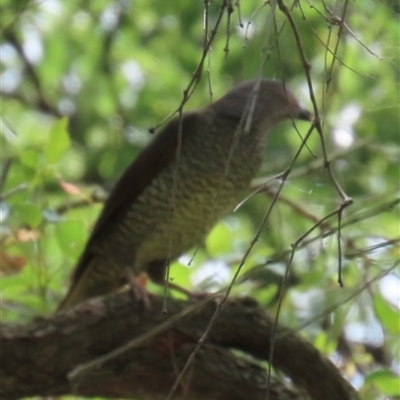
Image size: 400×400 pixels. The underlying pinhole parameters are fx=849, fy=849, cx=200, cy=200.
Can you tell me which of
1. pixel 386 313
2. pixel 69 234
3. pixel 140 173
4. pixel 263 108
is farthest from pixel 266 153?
pixel 386 313

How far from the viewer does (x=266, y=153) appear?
4324 mm

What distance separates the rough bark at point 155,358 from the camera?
103 inches

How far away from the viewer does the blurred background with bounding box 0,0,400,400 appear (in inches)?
97.0

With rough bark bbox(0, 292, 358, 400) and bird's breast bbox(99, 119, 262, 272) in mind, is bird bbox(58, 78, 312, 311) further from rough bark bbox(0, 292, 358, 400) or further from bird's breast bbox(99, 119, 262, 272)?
rough bark bbox(0, 292, 358, 400)

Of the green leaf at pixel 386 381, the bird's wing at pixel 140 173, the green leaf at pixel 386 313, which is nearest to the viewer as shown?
the green leaf at pixel 386 381

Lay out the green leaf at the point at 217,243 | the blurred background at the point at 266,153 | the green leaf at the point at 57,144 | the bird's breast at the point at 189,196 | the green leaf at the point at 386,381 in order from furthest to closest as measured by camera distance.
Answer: the green leaf at the point at 217,243 → the bird's breast at the point at 189,196 → the green leaf at the point at 57,144 → the green leaf at the point at 386,381 → the blurred background at the point at 266,153

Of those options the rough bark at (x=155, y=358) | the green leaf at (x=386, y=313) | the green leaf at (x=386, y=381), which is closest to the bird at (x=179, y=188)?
the rough bark at (x=155, y=358)

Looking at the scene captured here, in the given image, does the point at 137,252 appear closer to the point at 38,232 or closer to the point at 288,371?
the point at 38,232

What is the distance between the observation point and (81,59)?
215 inches

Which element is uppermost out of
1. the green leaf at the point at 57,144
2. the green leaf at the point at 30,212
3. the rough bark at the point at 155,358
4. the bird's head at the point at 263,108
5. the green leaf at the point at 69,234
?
the bird's head at the point at 263,108

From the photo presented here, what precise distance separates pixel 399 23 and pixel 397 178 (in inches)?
44.7

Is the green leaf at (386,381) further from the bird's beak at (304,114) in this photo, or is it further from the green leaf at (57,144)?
the green leaf at (57,144)

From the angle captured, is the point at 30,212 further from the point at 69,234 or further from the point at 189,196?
the point at 189,196

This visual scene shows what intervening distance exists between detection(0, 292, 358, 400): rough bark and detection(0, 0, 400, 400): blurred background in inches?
8.2
